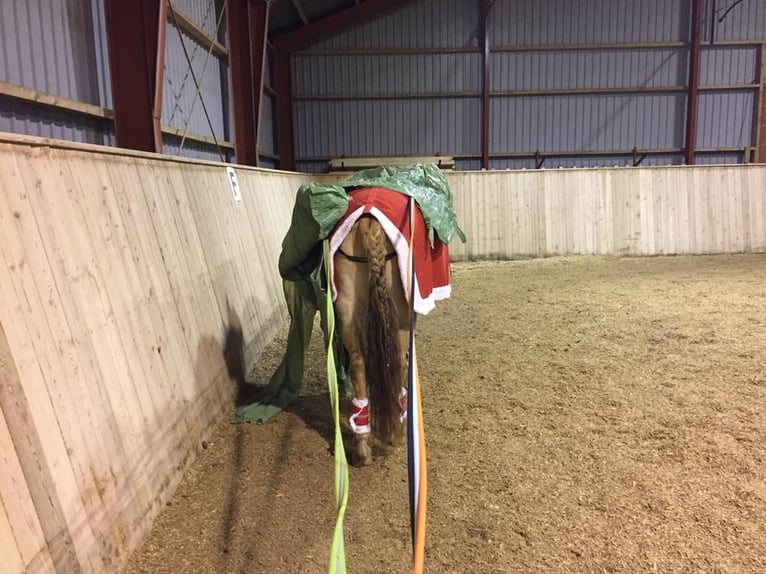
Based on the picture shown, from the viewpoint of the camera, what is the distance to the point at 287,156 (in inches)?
503

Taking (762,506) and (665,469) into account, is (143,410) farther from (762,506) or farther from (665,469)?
(762,506)

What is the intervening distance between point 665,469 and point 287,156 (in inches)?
460

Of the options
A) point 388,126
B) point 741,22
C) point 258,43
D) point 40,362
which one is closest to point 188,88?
point 258,43

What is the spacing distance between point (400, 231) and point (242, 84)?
6.76m

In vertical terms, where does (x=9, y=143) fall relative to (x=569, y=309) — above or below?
above

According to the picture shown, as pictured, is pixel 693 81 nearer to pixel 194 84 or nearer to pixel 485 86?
pixel 485 86

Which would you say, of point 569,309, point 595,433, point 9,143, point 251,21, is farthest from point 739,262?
point 9,143

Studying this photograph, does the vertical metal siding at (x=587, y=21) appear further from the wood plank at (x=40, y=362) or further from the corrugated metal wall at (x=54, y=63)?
the wood plank at (x=40, y=362)

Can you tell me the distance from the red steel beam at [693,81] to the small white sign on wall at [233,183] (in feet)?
40.3

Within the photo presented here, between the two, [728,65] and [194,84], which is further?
[728,65]

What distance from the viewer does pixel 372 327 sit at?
2521mm

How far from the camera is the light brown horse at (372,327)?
8.12ft

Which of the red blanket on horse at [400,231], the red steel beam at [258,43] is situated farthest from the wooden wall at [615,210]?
the red blanket on horse at [400,231]

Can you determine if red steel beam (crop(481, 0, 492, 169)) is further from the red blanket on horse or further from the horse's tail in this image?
the horse's tail
